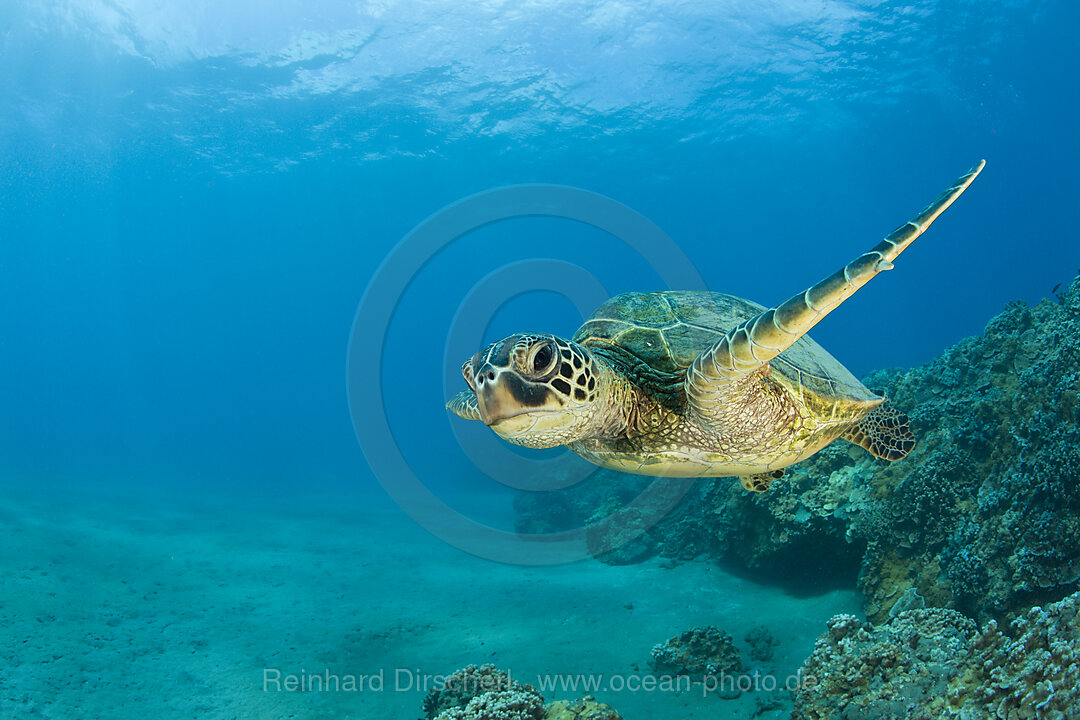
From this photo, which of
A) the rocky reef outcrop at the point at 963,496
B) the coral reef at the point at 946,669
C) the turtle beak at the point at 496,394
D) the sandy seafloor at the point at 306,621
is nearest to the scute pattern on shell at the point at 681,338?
the turtle beak at the point at 496,394

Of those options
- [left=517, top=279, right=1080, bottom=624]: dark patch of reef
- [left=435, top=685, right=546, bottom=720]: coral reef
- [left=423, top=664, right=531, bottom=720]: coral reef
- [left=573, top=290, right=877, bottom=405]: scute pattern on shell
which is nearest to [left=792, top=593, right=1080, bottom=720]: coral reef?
[left=517, top=279, right=1080, bottom=624]: dark patch of reef

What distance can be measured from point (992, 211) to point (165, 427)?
118 meters

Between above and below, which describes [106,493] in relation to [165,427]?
below

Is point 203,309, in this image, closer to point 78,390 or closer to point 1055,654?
point 78,390

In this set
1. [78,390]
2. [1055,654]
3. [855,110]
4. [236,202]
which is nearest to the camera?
[1055,654]

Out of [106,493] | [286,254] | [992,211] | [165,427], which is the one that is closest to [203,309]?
[165,427]

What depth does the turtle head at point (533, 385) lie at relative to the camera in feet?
8.07

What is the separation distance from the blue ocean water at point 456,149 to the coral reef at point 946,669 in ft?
21.2

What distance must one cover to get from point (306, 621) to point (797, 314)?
7.25 m

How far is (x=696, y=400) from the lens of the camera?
2879 mm

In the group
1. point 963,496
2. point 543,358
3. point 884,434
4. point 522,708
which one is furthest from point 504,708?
point 963,496

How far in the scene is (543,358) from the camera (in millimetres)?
2543

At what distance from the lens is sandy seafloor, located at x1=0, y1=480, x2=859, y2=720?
15.3 feet

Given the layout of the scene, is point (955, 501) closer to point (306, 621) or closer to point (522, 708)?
point (522, 708)
